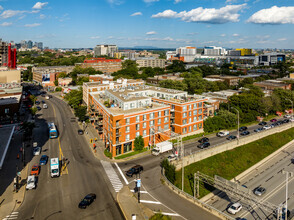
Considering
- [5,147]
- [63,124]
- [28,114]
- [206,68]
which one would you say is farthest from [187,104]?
[206,68]

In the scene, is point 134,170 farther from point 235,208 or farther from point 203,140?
point 203,140

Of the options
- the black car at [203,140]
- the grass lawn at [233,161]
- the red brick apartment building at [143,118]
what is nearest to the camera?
the grass lawn at [233,161]

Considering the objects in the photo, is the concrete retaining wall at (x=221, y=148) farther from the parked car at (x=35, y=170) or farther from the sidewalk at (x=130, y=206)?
the parked car at (x=35, y=170)

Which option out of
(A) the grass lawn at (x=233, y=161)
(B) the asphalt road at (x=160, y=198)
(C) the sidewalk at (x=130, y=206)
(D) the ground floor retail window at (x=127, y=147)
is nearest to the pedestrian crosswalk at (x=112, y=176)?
(C) the sidewalk at (x=130, y=206)

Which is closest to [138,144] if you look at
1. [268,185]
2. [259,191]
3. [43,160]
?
[43,160]

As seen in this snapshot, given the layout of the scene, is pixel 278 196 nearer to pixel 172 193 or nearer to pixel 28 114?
pixel 172 193

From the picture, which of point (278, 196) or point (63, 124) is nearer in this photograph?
point (278, 196)

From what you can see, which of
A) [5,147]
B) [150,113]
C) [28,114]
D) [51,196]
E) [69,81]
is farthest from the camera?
[69,81]
